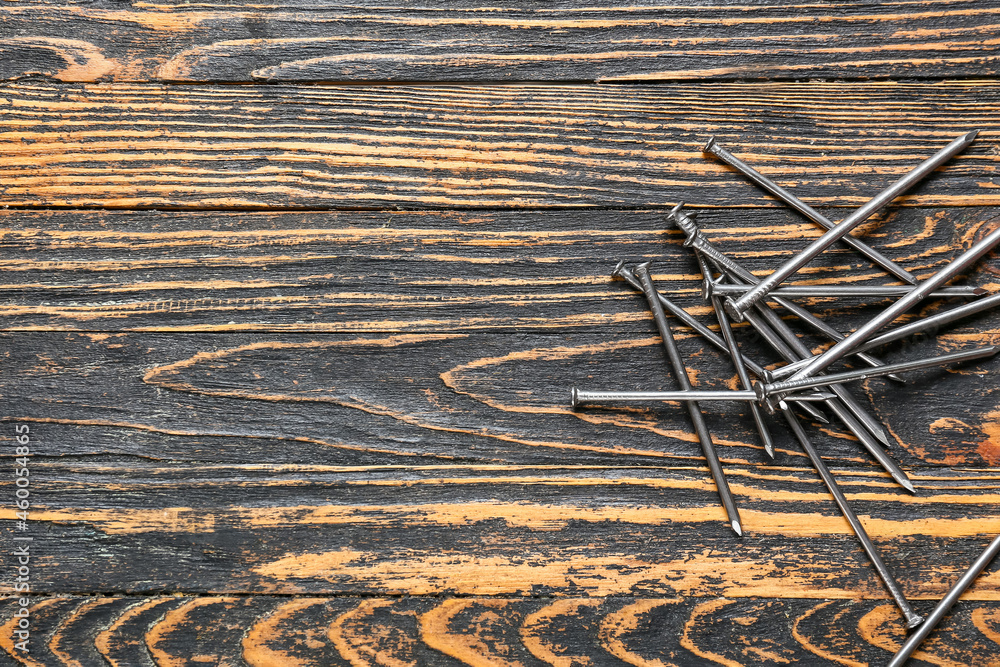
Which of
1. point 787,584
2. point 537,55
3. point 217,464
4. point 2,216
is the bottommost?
point 787,584

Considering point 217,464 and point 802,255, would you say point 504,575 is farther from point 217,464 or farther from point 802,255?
point 802,255

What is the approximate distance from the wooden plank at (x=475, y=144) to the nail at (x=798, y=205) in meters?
0.02

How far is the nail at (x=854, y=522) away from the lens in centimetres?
66

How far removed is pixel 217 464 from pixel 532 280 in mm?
390

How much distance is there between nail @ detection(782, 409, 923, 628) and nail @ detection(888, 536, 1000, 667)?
0.01 metres

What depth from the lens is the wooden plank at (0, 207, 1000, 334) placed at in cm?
72

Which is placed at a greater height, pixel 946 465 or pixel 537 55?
pixel 537 55

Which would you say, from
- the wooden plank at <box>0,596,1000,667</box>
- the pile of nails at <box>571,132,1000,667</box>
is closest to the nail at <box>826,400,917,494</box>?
the pile of nails at <box>571,132,1000,667</box>

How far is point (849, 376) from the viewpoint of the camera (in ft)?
2.13

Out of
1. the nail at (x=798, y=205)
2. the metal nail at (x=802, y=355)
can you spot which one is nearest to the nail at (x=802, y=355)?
the metal nail at (x=802, y=355)

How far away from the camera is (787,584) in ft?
2.25

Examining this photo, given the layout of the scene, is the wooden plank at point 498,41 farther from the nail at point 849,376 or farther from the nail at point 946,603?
the nail at point 946,603

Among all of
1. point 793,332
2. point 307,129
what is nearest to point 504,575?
point 793,332

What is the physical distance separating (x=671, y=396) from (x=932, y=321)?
271 mm
